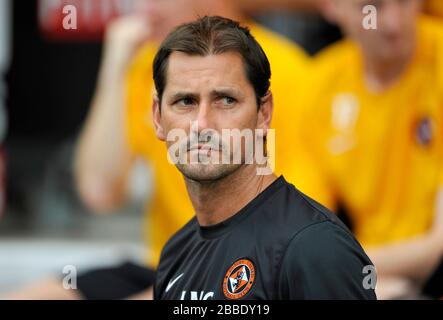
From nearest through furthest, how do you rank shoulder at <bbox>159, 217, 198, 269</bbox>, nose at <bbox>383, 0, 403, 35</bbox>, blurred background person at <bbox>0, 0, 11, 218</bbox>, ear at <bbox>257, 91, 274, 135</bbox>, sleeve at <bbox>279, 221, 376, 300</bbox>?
sleeve at <bbox>279, 221, 376, 300</bbox>, ear at <bbox>257, 91, 274, 135</bbox>, shoulder at <bbox>159, 217, 198, 269</bbox>, nose at <bbox>383, 0, 403, 35</bbox>, blurred background person at <bbox>0, 0, 11, 218</bbox>

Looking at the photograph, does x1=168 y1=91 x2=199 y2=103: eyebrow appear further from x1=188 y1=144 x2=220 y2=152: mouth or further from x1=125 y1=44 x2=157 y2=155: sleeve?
x1=125 y1=44 x2=157 y2=155: sleeve

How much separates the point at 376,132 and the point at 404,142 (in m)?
0.15

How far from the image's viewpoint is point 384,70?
4559 millimetres

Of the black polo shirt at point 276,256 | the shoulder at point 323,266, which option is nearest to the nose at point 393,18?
the black polo shirt at point 276,256

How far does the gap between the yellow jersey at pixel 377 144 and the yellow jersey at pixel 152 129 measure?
0.12 meters

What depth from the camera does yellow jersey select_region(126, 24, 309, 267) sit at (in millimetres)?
4703

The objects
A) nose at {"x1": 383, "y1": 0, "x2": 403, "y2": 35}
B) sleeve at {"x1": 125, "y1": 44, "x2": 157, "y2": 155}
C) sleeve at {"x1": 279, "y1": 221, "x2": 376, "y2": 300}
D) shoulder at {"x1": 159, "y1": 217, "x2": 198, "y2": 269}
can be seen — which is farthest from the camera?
sleeve at {"x1": 125, "y1": 44, "x2": 157, "y2": 155}

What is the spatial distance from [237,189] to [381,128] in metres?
2.11

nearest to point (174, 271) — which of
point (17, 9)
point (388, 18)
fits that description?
point (388, 18)

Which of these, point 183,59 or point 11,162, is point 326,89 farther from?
point 11,162

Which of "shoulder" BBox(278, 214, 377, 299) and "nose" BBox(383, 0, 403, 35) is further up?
"nose" BBox(383, 0, 403, 35)

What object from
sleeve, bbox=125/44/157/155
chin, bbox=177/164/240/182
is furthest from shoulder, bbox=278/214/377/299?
sleeve, bbox=125/44/157/155

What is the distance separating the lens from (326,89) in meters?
4.81
